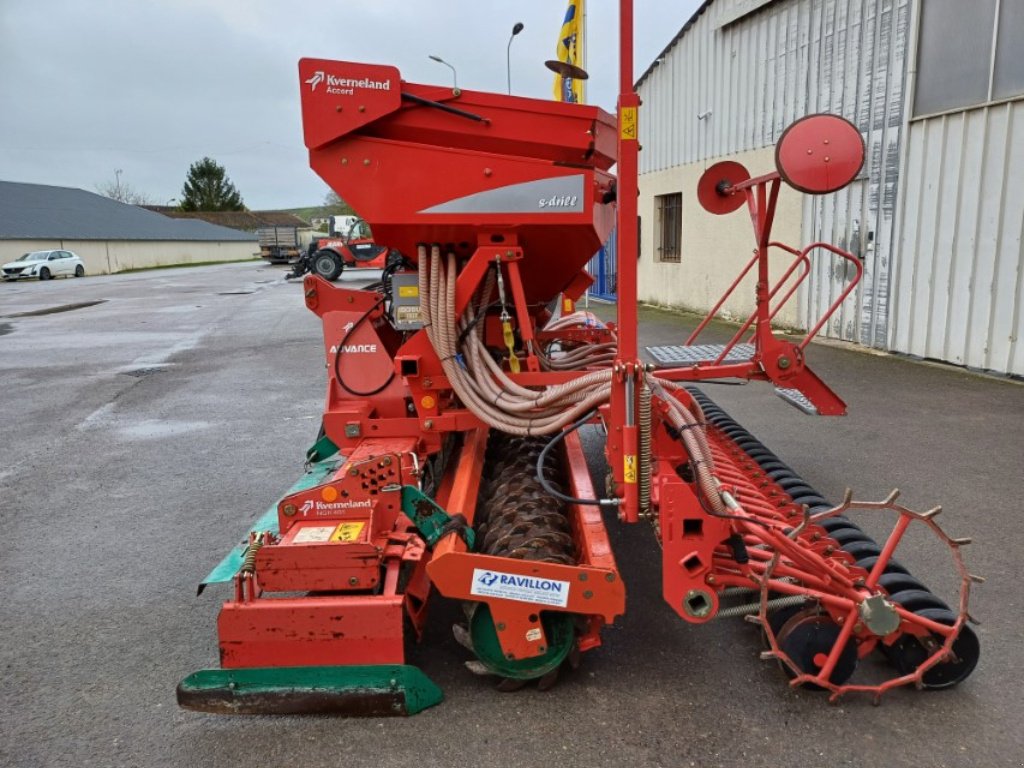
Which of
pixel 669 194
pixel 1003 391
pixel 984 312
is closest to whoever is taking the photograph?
pixel 1003 391

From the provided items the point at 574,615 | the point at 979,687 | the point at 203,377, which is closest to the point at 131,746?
the point at 574,615

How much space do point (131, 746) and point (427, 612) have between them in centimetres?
117

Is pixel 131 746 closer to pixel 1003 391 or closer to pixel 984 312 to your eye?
pixel 1003 391

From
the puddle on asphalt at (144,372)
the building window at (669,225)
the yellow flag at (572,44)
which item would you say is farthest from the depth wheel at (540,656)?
the building window at (669,225)

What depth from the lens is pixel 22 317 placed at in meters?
18.0

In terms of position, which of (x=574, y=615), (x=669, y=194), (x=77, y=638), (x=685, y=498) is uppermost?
(x=669, y=194)

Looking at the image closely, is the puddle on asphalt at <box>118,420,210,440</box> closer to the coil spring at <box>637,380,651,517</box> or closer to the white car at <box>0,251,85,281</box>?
the coil spring at <box>637,380,651,517</box>

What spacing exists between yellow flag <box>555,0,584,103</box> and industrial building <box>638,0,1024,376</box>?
332 cm

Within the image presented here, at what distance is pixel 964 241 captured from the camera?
8.27m

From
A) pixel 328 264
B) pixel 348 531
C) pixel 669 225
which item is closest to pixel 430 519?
pixel 348 531

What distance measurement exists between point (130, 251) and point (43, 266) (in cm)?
1326

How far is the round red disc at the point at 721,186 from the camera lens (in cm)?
444

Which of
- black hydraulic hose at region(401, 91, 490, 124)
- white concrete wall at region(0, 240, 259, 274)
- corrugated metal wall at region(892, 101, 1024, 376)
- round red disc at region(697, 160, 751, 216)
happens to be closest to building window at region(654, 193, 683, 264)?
corrugated metal wall at region(892, 101, 1024, 376)

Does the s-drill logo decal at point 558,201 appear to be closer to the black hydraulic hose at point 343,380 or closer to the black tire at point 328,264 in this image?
the black hydraulic hose at point 343,380
